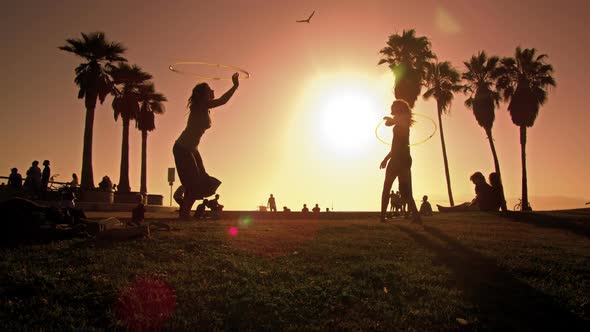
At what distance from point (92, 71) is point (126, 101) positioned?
4558 millimetres

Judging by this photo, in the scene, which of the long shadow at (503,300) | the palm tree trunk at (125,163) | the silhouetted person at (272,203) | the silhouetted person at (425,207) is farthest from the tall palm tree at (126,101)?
the long shadow at (503,300)

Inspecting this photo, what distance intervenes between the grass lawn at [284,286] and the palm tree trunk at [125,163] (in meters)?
32.2

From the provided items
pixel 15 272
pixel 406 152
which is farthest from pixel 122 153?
pixel 15 272

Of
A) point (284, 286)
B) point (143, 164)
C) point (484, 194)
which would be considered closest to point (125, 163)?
point (143, 164)

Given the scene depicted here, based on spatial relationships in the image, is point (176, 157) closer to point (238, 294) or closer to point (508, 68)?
point (238, 294)

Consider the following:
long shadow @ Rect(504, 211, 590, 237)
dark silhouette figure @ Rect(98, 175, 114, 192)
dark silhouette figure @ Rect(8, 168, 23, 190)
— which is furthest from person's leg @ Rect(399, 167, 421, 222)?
dark silhouette figure @ Rect(98, 175, 114, 192)

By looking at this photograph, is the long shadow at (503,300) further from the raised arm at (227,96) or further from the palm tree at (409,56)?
the palm tree at (409,56)

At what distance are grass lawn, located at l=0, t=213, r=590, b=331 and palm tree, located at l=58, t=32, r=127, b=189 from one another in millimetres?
29667

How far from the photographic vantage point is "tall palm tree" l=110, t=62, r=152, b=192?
4141 cm

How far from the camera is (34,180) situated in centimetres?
2447

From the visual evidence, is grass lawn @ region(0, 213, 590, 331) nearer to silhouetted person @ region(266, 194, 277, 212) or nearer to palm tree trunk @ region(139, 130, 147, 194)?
silhouetted person @ region(266, 194, 277, 212)

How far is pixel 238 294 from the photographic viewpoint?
6809mm

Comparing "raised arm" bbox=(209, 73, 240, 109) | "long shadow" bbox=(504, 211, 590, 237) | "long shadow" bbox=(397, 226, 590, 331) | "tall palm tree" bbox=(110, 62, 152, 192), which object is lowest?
"long shadow" bbox=(397, 226, 590, 331)

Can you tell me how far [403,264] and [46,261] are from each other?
5.98m
